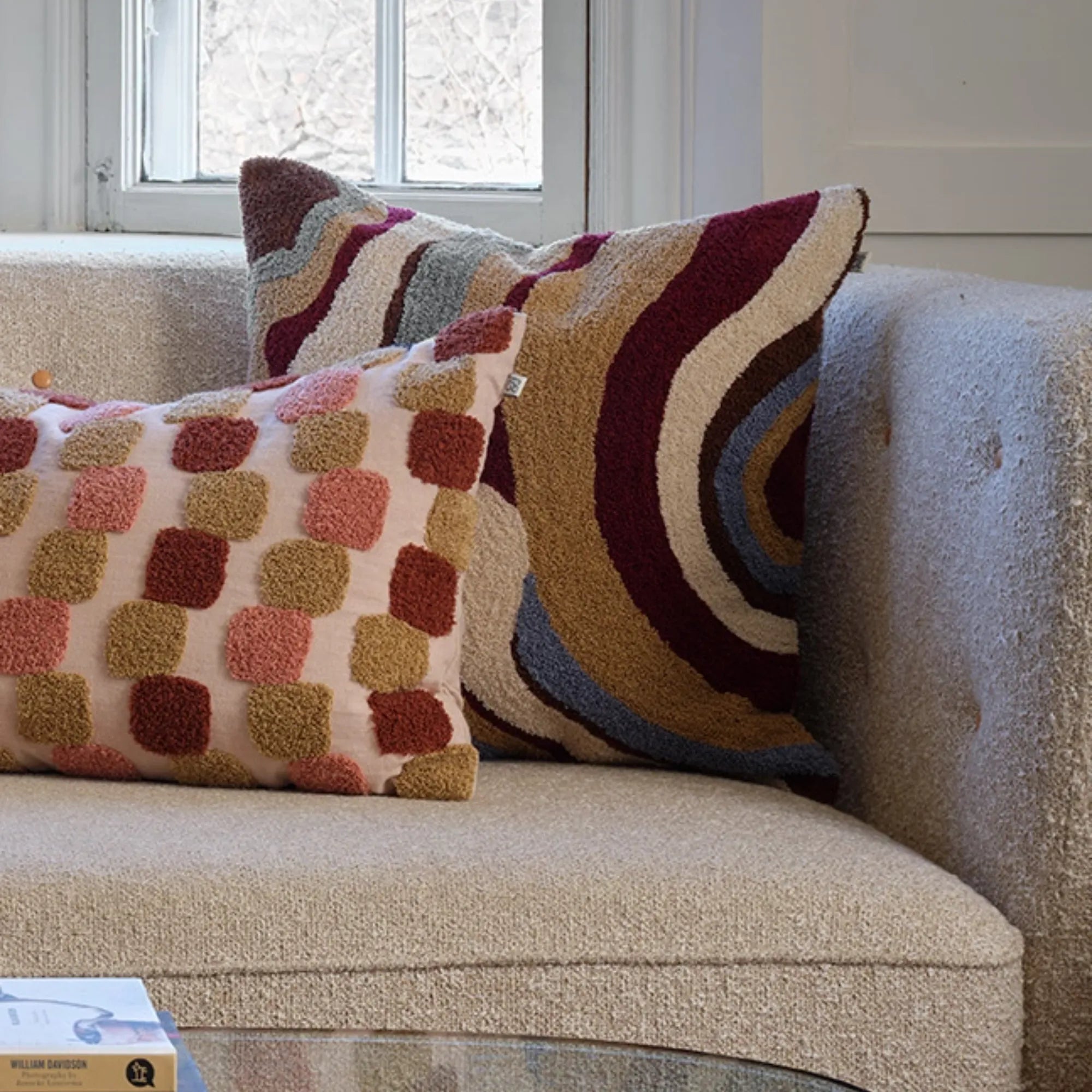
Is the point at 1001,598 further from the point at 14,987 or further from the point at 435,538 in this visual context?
the point at 14,987

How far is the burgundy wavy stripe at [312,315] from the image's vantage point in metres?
1.45

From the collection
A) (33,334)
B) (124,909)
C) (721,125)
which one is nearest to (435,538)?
(124,909)

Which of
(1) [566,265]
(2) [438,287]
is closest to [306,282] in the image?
(2) [438,287]

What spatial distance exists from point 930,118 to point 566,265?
74 cm

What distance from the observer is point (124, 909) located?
3.18 ft

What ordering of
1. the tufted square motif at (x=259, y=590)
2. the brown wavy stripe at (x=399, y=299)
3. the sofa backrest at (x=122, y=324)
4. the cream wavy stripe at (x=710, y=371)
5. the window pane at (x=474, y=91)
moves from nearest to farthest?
the tufted square motif at (x=259, y=590)
the cream wavy stripe at (x=710, y=371)
the brown wavy stripe at (x=399, y=299)
the sofa backrest at (x=122, y=324)
the window pane at (x=474, y=91)

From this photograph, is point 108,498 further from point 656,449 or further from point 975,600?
point 975,600

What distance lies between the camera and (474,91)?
86.6 inches

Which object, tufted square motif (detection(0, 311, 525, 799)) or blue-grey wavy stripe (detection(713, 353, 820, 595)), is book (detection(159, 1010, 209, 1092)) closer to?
tufted square motif (detection(0, 311, 525, 799))

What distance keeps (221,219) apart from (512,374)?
96 cm

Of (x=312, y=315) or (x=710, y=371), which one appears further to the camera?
(x=312, y=315)

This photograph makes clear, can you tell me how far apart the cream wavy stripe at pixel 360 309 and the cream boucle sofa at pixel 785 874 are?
1.31 ft

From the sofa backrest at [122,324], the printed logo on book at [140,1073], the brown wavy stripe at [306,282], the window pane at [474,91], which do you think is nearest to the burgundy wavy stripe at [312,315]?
the brown wavy stripe at [306,282]

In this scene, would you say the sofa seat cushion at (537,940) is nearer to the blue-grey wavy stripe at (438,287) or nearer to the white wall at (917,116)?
the blue-grey wavy stripe at (438,287)
